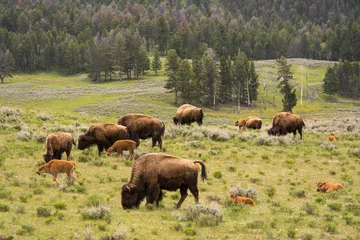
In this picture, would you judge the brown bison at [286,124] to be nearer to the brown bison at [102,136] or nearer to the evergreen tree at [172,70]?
the brown bison at [102,136]

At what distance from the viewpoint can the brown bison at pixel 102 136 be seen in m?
20.8

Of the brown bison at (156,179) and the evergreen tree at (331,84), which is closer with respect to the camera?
the brown bison at (156,179)

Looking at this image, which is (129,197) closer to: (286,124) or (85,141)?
(85,141)

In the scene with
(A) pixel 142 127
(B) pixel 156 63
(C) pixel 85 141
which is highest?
(B) pixel 156 63

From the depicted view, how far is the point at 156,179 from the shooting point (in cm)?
1302

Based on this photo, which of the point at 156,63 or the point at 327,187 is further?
the point at 156,63

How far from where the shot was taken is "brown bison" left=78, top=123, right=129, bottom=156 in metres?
20.8

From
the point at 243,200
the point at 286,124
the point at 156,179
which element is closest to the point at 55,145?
the point at 156,179

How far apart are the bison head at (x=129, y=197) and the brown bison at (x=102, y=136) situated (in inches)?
323

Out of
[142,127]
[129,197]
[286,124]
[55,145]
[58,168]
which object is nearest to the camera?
[129,197]

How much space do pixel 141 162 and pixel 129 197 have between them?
1.17m

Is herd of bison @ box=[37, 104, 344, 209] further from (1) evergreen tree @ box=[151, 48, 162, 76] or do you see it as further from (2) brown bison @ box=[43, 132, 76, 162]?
(1) evergreen tree @ box=[151, 48, 162, 76]

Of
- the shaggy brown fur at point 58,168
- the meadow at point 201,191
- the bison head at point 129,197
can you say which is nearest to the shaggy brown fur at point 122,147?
the meadow at point 201,191

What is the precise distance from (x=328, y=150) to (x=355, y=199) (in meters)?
10.9
